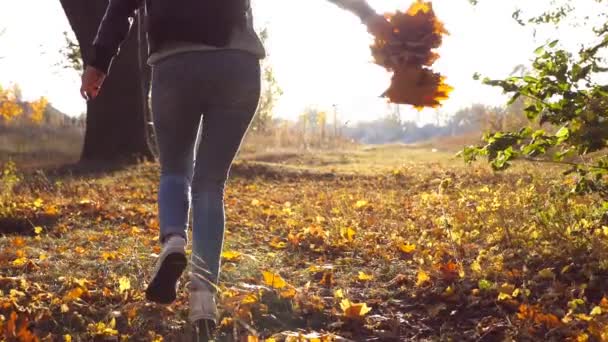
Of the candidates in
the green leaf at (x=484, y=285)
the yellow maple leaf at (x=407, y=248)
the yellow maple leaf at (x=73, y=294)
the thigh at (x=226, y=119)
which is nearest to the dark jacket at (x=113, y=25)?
the thigh at (x=226, y=119)

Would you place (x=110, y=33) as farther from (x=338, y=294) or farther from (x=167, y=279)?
(x=338, y=294)

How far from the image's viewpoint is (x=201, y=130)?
275 cm

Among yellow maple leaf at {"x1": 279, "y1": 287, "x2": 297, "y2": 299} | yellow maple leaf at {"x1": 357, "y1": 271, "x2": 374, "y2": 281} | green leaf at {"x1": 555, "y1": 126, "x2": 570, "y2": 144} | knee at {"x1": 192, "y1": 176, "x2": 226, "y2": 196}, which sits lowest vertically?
yellow maple leaf at {"x1": 357, "y1": 271, "x2": 374, "y2": 281}

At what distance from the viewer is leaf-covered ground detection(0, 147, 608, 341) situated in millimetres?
2889

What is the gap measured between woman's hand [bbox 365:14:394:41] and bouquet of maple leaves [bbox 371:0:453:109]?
0.02m

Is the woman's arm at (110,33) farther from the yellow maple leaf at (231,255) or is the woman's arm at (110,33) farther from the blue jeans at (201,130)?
the yellow maple leaf at (231,255)

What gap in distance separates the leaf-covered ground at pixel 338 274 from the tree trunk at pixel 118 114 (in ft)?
14.5

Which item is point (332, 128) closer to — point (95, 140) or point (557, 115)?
point (95, 140)

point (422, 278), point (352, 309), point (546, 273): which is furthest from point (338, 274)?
point (546, 273)

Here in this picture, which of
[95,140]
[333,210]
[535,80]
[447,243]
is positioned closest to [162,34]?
[535,80]

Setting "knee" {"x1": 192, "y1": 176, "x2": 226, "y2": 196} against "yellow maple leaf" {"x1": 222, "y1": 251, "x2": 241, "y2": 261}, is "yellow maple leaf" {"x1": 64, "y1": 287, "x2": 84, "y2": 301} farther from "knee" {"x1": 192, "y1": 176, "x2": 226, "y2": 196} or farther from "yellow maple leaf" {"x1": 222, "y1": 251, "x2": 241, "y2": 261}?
"yellow maple leaf" {"x1": 222, "y1": 251, "x2": 241, "y2": 261}

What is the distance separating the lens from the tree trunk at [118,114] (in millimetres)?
10663

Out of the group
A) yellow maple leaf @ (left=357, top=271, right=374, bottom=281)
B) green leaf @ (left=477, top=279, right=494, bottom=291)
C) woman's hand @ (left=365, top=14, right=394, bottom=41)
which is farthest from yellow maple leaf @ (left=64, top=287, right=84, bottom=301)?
green leaf @ (left=477, top=279, right=494, bottom=291)

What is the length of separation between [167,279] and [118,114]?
341 inches
